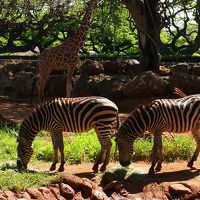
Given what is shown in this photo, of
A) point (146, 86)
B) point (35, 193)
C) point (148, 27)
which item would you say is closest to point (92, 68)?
point (148, 27)

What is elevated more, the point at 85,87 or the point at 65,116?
the point at 65,116

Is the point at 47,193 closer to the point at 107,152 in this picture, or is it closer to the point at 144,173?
the point at 107,152

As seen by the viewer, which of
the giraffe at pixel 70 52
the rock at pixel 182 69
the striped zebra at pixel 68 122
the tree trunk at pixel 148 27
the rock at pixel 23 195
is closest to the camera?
the rock at pixel 23 195

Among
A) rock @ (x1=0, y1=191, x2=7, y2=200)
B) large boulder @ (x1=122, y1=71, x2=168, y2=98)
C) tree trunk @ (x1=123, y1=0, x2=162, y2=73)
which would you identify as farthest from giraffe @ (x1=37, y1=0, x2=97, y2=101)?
rock @ (x1=0, y1=191, x2=7, y2=200)

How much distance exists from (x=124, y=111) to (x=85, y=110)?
7.53 metres

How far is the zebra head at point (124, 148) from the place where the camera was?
9.01 metres

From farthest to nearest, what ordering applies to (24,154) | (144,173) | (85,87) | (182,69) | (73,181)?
(85,87) → (182,69) → (24,154) → (144,173) → (73,181)

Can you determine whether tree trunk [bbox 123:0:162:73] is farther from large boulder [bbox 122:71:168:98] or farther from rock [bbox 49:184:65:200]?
rock [bbox 49:184:65:200]

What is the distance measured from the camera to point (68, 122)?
9.37 meters

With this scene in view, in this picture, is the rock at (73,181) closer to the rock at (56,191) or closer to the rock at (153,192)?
the rock at (56,191)

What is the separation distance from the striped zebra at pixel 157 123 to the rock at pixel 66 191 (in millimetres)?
1399

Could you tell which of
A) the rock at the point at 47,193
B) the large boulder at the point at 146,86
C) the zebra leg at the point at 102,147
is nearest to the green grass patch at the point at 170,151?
the zebra leg at the point at 102,147

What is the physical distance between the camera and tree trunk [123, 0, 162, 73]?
19.5 metres

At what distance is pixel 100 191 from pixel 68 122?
169 centimetres
